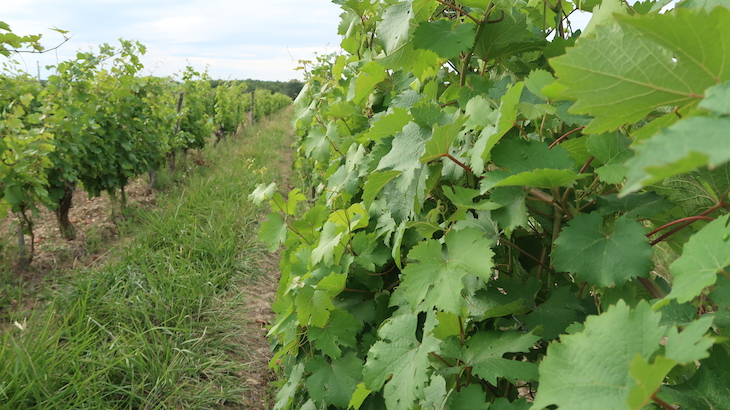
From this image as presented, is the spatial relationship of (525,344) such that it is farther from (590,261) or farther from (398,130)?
(398,130)

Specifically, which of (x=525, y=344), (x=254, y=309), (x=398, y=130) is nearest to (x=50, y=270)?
(x=254, y=309)

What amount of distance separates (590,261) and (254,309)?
363 centimetres

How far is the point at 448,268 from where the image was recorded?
0.90m

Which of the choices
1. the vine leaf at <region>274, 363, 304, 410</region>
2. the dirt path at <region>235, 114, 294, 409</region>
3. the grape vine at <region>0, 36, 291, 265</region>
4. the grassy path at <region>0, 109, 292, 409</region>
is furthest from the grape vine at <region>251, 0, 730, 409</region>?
Result: the grape vine at <region>0, 36, 291, 265</region>

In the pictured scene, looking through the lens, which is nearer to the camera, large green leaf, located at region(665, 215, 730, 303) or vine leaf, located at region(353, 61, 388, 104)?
large green leaf, located at region(665, 215, 730, 303)

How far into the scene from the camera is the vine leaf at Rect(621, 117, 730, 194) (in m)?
0.29

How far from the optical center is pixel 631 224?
2.42 feet

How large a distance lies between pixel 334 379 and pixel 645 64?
56.5 inches

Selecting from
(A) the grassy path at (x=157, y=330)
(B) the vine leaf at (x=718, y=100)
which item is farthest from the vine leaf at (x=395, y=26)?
(A) the grassy path at (x=157, y=330)

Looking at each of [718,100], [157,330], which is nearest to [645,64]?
[718,100]

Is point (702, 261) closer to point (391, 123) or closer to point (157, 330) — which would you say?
point (391, 123)

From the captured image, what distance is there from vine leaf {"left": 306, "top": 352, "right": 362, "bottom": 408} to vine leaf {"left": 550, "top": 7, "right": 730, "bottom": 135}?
1295 millimetres

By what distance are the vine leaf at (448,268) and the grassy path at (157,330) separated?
7.74ft

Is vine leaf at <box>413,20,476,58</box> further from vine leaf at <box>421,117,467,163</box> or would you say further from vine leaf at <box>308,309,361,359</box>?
vine leaf at <box>308,309,361,359</box>
